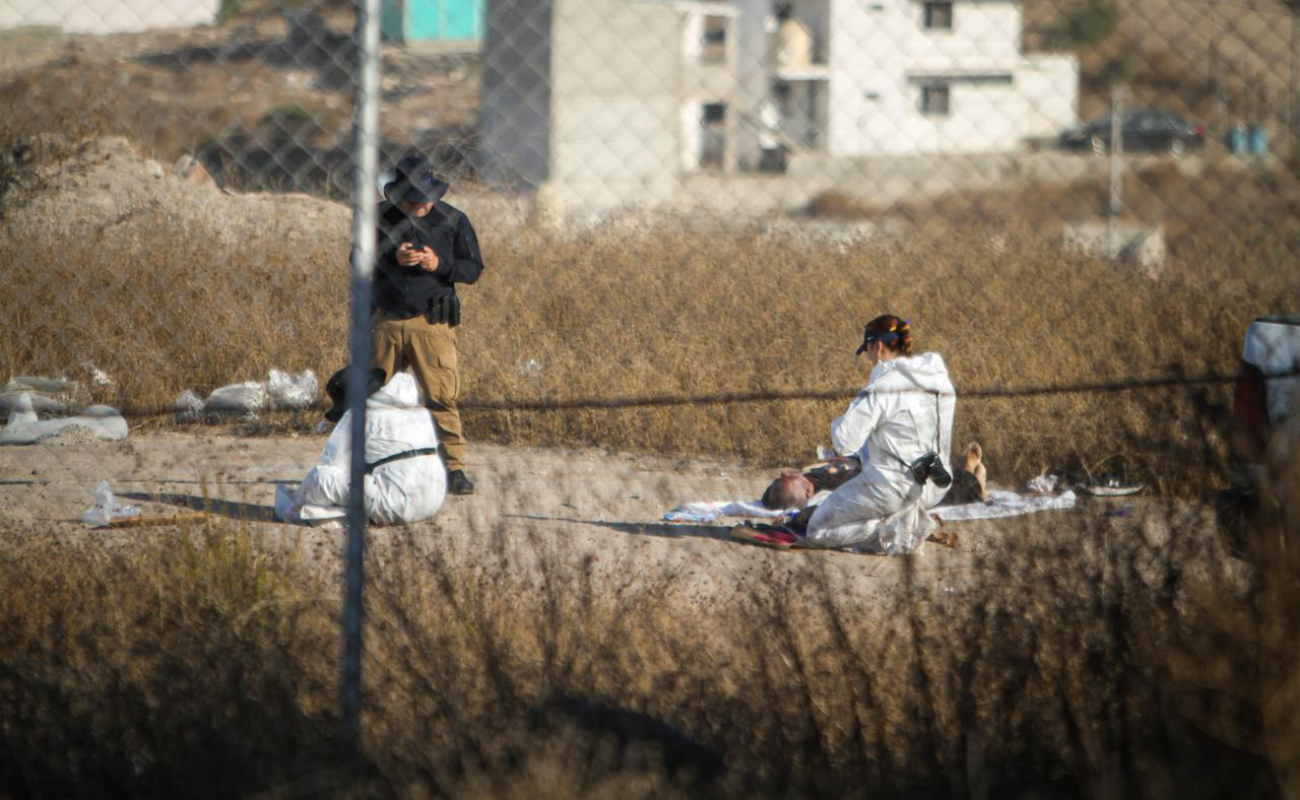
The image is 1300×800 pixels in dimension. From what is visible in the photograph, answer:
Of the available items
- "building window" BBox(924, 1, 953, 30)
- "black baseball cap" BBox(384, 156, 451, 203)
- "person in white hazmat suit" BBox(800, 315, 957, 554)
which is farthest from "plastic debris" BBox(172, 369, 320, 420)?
"building window" BBox(924, 1, 953, 30)

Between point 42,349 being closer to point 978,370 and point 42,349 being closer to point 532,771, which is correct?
point 978,370

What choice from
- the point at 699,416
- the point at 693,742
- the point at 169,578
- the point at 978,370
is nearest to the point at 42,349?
the point at 699,416

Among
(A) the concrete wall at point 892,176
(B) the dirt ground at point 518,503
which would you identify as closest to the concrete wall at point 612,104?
(A) the concrete wall at point 892,176

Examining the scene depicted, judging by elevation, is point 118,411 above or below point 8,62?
below

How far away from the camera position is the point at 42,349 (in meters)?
7.89

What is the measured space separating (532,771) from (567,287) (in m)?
6.22

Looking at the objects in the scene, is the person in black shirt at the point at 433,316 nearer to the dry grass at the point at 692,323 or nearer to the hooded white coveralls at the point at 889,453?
the dry grass at the point at 692,323

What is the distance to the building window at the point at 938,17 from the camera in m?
4.46

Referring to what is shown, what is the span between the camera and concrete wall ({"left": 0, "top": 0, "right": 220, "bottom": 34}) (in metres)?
3.03

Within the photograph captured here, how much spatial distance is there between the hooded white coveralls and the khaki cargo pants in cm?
198

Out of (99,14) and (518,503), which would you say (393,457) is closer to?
(518,503)

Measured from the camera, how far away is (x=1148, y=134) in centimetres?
643

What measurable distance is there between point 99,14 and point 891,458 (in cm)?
367

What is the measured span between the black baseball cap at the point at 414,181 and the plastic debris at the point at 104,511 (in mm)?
1804
